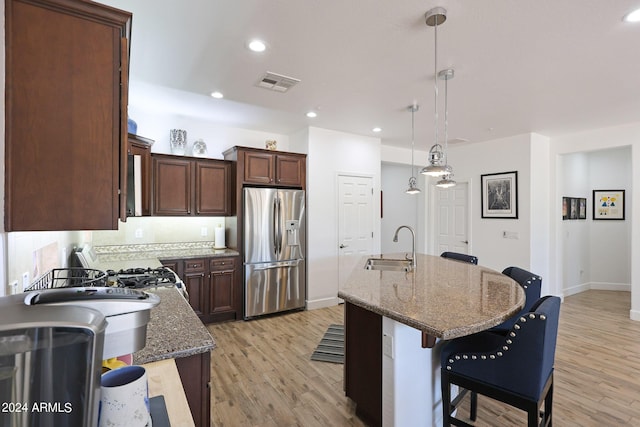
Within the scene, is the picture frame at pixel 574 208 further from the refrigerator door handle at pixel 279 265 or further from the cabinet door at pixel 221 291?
the cabinet door at pixel 221 291

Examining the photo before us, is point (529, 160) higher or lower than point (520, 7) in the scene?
lower

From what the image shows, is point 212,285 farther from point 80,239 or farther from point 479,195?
point 479,195

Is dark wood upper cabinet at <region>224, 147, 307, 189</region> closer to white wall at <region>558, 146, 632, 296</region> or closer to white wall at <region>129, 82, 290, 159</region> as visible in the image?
white wall at <region>129, 82, 290, 159</region>

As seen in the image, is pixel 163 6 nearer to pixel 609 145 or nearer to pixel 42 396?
pixel 42 396

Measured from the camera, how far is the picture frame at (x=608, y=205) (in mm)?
5887

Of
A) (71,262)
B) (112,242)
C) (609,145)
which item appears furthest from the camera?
(609,145)

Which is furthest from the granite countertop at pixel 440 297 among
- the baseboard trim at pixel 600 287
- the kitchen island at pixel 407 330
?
the baseboard trim at pixel 600 287

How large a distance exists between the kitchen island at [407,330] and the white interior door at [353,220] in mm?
2620

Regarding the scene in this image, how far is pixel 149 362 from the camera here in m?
1.25

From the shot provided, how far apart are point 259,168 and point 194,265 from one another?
1.54m

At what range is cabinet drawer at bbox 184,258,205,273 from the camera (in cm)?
391

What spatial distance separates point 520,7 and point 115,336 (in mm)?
2507

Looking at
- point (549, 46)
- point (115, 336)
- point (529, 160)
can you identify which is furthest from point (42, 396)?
point (529, 160)

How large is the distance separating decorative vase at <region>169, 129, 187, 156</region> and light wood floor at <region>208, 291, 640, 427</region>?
93.9 inches
